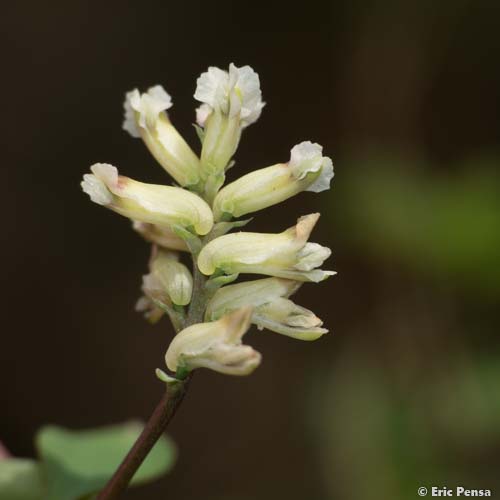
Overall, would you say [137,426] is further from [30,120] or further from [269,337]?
[30,120]

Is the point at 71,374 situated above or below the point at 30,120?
below

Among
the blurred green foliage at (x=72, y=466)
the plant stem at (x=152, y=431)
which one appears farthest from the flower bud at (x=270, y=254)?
the blurred green foliage at (x=72, y=466)

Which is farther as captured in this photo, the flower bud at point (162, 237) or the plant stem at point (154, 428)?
the flower bud at point (162, 237)

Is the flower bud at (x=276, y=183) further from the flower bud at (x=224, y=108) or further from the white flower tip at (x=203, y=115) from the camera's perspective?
the white flower tip at (x=203, y=115)

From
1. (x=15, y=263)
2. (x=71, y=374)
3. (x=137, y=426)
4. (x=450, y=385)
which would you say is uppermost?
(x=15, y=263)

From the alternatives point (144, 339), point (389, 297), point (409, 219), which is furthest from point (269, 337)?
point (409, 219)

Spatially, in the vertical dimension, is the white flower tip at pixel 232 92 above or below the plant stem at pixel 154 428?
above

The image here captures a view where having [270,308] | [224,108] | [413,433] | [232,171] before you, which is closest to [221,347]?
[270,308]

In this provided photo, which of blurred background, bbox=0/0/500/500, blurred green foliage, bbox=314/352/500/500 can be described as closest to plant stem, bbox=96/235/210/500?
blurred green foliage, bbox=314/352/500/500
